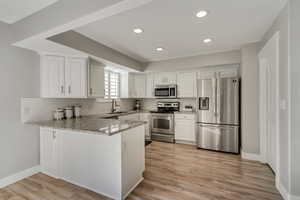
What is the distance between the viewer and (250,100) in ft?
10.1

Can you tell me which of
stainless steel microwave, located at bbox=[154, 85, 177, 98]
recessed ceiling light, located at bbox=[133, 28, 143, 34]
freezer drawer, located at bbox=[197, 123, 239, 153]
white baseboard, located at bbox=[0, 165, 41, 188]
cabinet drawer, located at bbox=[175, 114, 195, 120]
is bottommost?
white baseboard, located at bbox=[0, 165, 41, 188]

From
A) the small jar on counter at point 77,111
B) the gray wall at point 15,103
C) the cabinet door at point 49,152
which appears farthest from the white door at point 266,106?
the gray wall at point 15,103

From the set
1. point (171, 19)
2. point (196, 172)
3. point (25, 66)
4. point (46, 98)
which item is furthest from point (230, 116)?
point (25, 66)

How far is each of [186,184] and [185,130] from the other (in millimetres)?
2101

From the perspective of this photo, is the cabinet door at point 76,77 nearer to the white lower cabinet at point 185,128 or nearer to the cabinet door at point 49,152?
the cabinet door at point 49,152

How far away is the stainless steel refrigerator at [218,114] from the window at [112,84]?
261cm

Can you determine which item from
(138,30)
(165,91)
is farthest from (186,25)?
(165,91)

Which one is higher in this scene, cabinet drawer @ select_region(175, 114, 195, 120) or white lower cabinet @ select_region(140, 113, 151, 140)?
cabinet drawer @ select_region(175, 114, 195, 120)

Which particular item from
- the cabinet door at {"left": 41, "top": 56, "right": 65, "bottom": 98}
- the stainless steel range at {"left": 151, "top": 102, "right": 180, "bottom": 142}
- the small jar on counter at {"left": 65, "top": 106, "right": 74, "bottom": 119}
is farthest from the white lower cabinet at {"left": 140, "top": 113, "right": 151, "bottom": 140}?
the cabinet door at {"left": 41, "top": 56, "right": 65, "bottom": 98}

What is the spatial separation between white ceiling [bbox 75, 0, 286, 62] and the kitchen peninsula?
5.39 ft

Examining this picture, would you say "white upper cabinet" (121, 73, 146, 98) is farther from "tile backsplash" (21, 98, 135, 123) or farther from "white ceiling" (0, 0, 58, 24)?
"white ceiling" (0, 0, 58, 24)

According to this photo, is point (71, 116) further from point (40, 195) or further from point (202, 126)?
point (202, 126)

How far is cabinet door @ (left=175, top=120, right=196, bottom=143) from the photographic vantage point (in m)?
4.11

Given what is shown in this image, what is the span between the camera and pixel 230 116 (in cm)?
342
